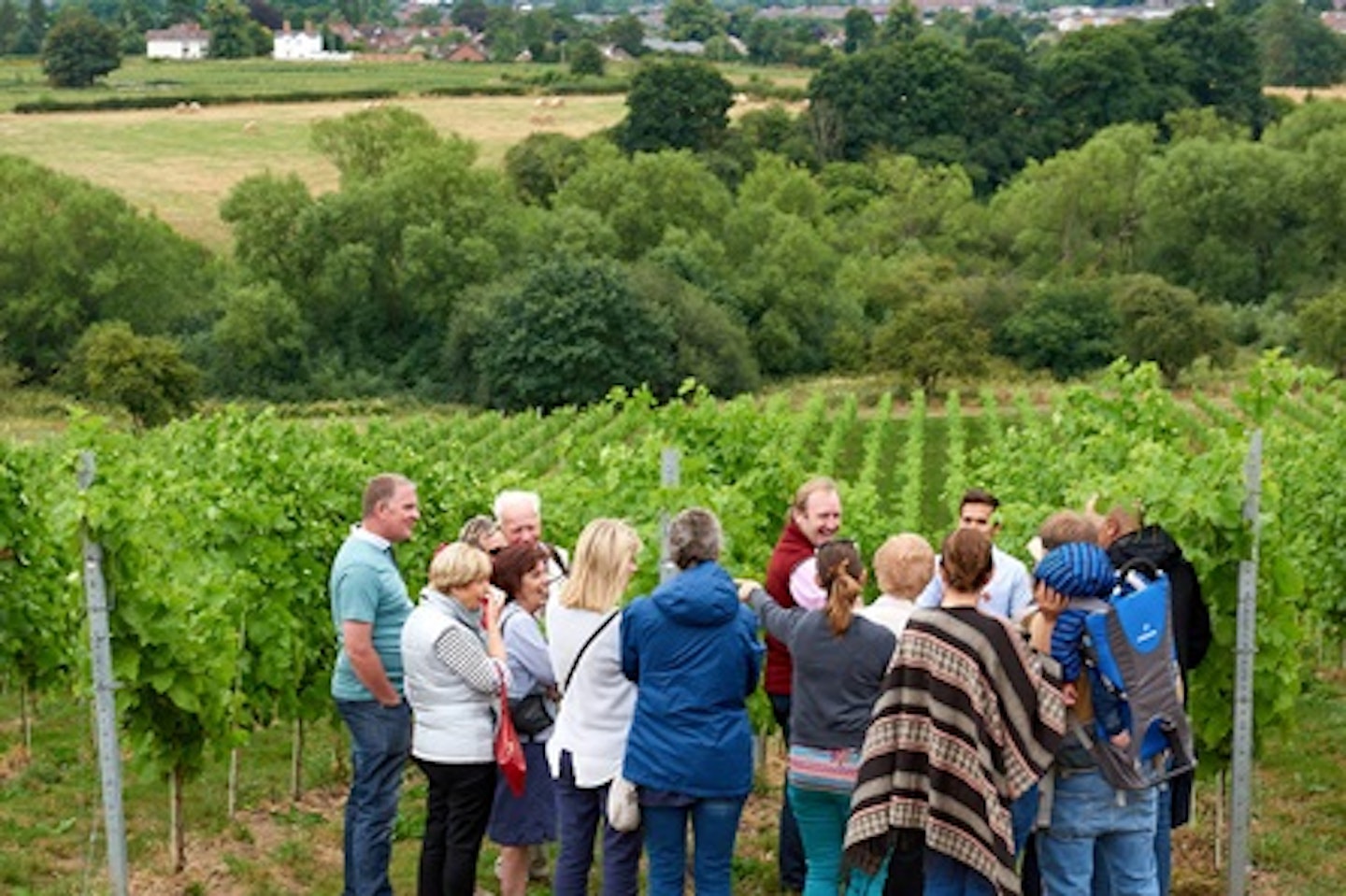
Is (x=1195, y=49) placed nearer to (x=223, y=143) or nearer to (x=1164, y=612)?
(x=223, y=143)

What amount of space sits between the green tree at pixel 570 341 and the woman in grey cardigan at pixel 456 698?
1797 inches

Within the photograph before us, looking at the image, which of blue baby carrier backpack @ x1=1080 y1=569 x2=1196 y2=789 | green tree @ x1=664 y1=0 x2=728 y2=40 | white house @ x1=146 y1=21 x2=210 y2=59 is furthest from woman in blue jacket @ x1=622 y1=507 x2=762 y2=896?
green tree @ x1=664 y1=0 x2=728 y2=40

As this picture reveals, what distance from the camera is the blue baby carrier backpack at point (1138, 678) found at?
686 centimetres

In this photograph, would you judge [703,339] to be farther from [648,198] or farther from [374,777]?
[374,777]

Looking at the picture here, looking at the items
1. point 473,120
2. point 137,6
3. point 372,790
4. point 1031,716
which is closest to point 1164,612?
point 1031,716

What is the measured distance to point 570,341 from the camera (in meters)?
54.9

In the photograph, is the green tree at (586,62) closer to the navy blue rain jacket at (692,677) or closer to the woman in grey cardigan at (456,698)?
the woman in grey cardigan at (456,698)

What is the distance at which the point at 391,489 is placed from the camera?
8.06 m

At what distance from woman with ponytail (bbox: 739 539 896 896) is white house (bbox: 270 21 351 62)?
111039 mm

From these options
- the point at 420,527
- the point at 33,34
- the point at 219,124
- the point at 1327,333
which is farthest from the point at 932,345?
the point at 33,34

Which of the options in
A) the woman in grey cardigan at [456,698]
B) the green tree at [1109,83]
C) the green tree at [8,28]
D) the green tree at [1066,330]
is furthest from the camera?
the green tree at [8,28]

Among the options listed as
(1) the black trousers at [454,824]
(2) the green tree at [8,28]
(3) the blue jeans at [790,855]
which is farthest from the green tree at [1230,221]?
(2) the green tree at [8,28]

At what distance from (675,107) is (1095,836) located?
76606mm

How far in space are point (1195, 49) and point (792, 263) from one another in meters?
34.7
